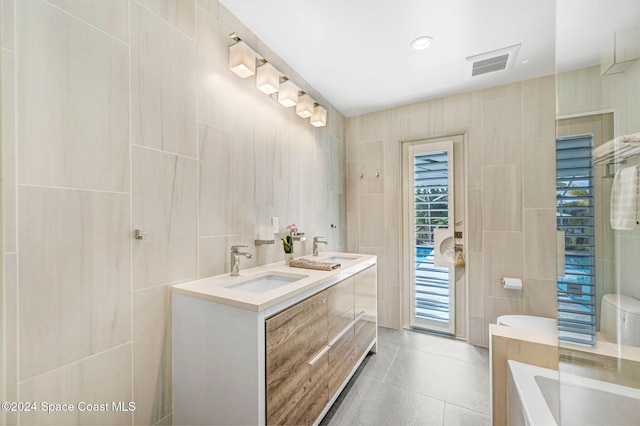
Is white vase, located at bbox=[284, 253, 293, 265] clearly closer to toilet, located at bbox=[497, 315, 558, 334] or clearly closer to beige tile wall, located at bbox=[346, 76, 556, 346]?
beige tile wall, located at bbox=[346, 76, 556, 346]

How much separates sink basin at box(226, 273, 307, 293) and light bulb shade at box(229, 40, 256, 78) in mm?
1304

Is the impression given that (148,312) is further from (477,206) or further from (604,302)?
(477,206)

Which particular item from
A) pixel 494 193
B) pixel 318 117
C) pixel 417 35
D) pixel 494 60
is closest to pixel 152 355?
pixel 318 117

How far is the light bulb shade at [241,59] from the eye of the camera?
5.13 ft

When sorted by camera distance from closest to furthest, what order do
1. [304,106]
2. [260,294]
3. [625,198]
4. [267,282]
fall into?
[625,198], [260,294], [267,282], [304,106]

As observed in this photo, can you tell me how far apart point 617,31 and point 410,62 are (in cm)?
143

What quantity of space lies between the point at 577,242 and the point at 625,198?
0.20 meters

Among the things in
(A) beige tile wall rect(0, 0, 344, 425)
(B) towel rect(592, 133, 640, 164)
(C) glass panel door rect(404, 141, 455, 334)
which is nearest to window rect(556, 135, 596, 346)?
(B) towel rect(592, 133, 640, 164)

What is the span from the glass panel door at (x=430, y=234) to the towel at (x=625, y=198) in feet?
5.99

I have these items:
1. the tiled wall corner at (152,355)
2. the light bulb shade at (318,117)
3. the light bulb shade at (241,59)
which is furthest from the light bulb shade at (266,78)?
the tiled wall corner at (152,355)

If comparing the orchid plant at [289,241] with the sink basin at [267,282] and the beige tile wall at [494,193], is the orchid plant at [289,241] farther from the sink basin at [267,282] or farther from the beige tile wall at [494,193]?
the beige tile wall at [494,193]

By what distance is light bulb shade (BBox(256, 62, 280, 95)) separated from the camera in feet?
5.77

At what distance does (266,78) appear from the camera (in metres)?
1.76

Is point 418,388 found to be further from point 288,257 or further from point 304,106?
point 304,106
